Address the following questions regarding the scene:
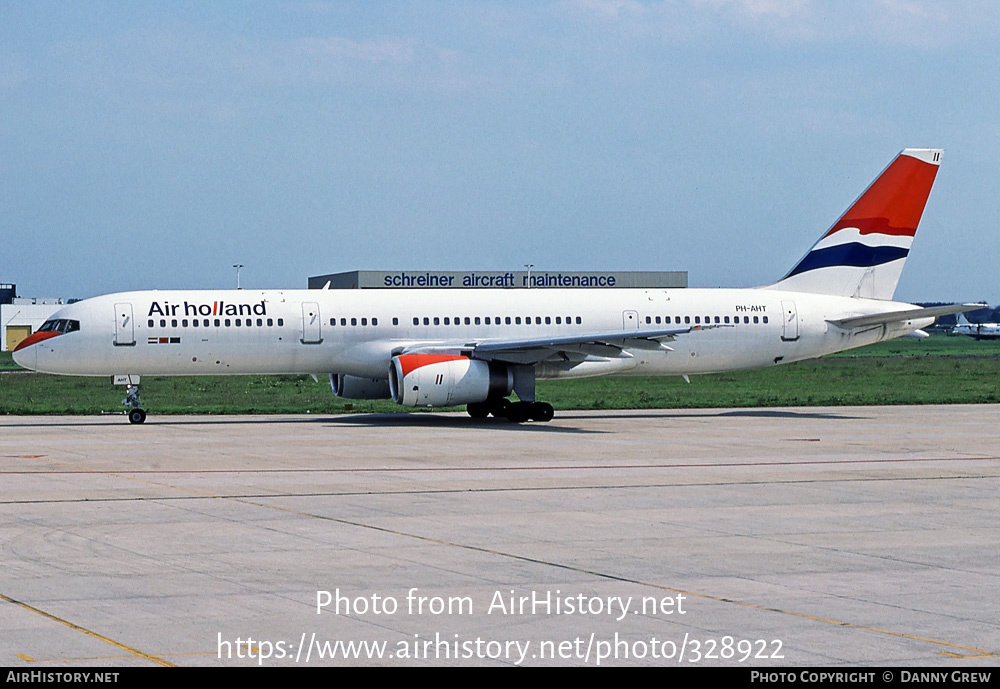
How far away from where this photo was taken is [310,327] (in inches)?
1391

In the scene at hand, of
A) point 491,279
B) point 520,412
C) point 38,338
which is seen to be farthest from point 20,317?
point 520,412

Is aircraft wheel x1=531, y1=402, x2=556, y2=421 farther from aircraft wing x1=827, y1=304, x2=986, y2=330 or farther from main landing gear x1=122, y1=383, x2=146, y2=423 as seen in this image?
main landing gear x1=122, y1=383, x2=146, y2=423

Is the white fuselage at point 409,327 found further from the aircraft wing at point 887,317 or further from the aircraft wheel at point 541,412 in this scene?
the aircraft wheel at point 541,412

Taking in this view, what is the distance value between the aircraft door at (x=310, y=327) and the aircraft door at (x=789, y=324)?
13489mm

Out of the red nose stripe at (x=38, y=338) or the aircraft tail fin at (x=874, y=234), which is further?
the aircraft tail fin at (x=874, y=234)

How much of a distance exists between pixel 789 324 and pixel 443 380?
37.1 ft

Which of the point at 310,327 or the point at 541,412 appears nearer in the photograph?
the point at 541,412

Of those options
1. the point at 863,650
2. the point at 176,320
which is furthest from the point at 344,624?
the point at 176,320

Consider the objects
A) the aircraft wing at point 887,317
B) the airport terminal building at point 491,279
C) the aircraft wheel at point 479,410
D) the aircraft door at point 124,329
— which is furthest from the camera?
the airport terminal building at point 491,279

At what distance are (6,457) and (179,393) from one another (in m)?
26.0

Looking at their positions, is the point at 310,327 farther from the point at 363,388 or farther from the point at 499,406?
the point at 499,406

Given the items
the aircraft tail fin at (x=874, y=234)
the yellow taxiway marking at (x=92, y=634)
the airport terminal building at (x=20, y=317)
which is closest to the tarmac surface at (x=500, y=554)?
the yellow taxiway marking at (x=92, y=634)

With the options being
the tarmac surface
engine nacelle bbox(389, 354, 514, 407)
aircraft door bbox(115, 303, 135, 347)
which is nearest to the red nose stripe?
aircraft door bbox(115, 303, 135, 347)

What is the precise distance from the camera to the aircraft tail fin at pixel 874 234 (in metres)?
40.0
